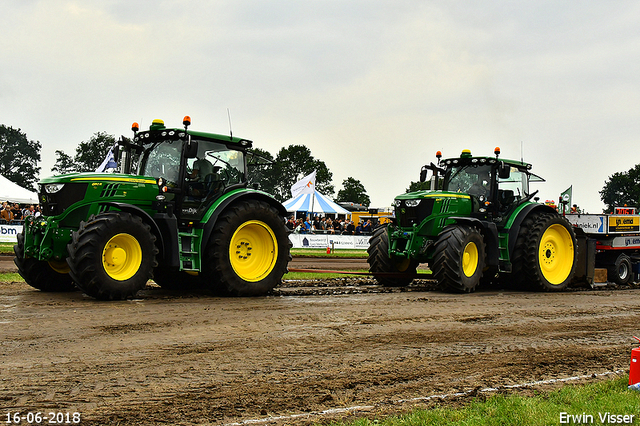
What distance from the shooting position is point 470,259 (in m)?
11.4

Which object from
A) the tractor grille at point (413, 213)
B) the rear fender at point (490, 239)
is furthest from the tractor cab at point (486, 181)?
the tractor grille at point (413, 213)

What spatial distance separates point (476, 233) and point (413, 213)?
3.97ft

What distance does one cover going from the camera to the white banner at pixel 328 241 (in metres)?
28.4

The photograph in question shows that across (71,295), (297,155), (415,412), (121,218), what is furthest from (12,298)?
(297,155)

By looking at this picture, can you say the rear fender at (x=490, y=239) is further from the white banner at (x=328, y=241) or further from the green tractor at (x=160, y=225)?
the white banner at (x=328, y=241)

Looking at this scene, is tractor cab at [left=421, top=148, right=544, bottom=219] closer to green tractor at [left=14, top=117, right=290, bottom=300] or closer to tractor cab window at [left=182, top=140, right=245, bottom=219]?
green tractor at [left=14, top=117, right=290, bottom=300]

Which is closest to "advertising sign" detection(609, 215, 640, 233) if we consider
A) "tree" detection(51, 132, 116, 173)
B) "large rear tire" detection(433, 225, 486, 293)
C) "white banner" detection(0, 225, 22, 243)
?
"large rear tire" detection(433, 225, 486, 293)

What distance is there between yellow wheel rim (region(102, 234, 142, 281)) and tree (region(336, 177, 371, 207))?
87613 mm

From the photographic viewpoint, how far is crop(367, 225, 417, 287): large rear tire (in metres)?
12.2

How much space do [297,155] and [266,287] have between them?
80.1 m

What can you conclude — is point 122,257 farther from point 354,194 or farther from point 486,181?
point 354,194

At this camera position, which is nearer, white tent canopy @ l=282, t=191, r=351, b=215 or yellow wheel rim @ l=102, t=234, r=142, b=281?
yellow wheel rim @ l=102, t=234, r=142, b=281

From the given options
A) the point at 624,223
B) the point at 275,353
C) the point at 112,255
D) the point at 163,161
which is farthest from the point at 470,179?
the point at 275,353

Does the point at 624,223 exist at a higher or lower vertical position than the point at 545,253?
higher
